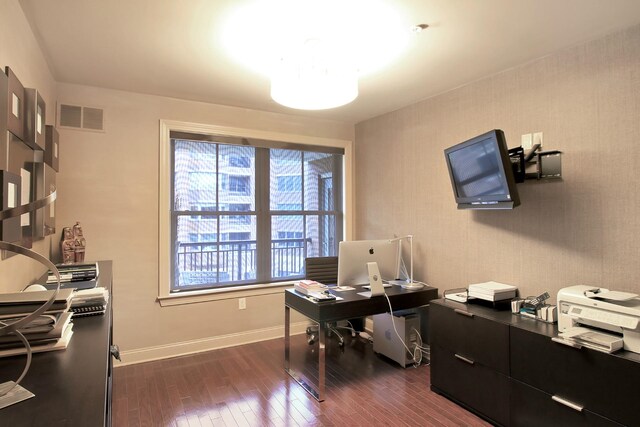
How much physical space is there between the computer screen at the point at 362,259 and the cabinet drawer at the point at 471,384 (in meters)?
0.76

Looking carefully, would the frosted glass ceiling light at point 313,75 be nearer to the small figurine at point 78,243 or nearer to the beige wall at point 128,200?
the beige wall at point 128,200

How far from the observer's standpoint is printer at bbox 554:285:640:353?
1840mm

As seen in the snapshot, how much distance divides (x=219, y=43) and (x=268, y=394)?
2617 millimetres

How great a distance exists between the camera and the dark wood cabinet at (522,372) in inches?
71.9

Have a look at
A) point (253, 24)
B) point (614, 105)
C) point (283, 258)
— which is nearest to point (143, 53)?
point (253, 24)

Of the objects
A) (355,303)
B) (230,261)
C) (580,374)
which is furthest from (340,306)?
(230,261)

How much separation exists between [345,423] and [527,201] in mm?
2096

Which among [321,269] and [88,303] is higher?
[88,303]

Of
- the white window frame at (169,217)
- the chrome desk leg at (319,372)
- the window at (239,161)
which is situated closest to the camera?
the chrome desk leg at (319,372)

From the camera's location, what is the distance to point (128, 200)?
338cm

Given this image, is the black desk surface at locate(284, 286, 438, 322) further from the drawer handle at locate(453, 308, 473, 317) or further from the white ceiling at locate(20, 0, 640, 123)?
the white ceiling at locate(20, 0, 640, 123)

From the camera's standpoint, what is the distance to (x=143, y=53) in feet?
8.44

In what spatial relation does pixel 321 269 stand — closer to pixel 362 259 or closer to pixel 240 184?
pixel 362 259

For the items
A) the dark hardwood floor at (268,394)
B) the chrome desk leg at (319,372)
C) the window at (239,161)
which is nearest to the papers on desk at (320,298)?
the chrome desk leg at (319,372)
